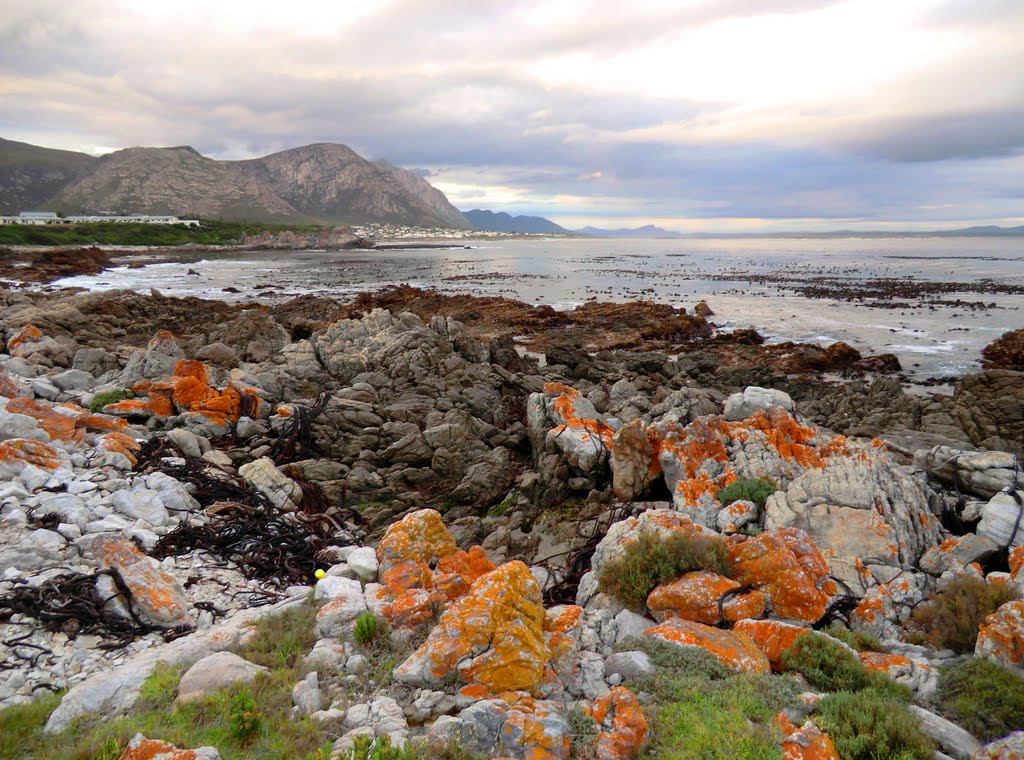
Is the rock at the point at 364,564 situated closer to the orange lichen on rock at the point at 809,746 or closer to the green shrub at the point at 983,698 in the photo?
the orange lichen on rock at the point at 809,746

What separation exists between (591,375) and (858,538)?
1584 centimetres

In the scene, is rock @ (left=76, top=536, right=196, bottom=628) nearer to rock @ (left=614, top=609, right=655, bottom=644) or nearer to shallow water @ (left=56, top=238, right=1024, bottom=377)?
rock @ (left=614, top=609, right=655, bottom=644)

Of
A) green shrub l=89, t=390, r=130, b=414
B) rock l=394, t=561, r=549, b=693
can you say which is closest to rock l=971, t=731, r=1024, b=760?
rock l=394, t=561, r=549, b=693

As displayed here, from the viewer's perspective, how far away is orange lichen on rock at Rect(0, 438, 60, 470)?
26.9 ft

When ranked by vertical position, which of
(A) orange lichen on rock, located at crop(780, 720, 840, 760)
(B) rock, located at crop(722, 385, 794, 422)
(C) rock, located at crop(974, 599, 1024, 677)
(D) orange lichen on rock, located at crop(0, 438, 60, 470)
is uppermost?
(B) rock, located at crop(722, 385, 794, 422)

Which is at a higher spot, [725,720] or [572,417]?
[572,417]

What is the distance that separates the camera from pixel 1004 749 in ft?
12.4

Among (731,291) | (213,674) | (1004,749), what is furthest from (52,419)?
(731,291)

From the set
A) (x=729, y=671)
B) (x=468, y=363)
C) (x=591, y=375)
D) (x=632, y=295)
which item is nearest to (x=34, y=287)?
(x=468, y=363)

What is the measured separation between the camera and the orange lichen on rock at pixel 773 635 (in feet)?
17.8

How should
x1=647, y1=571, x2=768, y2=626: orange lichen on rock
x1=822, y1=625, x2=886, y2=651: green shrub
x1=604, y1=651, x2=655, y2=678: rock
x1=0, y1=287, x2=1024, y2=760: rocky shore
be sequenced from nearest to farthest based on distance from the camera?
1. x1=0, y1=287, x2=1024, y2=760: rocky shore
2. x1=604, y1=651, x2=655, y2=678: rock
3. x1=822, y1=625, x2=886, y2=651: green shrub
4. x1=647, y1=571, x2=768, y2=626: orange lichen on rock

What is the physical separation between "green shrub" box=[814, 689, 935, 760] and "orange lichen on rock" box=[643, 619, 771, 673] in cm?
74

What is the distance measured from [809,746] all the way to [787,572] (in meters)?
2.78

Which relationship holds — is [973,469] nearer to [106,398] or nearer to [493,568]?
[493,568]
